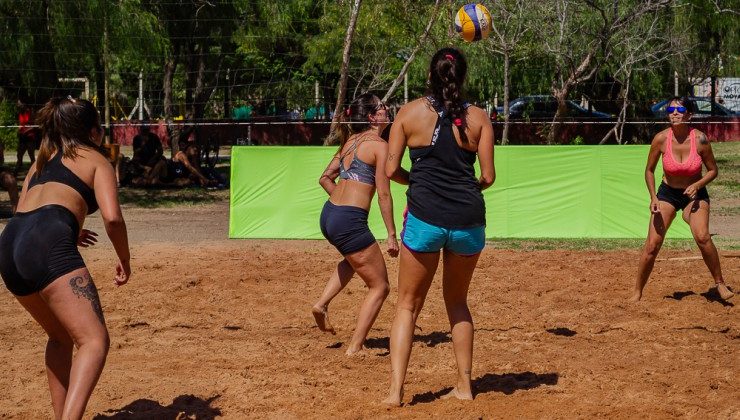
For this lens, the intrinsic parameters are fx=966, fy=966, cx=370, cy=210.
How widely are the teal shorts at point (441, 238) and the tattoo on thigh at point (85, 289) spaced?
173 cm

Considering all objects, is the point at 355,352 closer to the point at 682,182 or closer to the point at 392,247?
the point at 392,247

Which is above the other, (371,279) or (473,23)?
(473,23)

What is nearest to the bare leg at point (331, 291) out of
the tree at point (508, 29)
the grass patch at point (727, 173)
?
the grass patch at point (727, 173)

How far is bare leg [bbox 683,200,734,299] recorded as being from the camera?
28.5ft

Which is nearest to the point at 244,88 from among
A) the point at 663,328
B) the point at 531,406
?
the point at 663,328

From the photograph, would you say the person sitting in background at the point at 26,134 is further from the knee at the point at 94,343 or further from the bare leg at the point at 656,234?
the knee at the point at 94,343

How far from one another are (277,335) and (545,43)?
52.0 ft

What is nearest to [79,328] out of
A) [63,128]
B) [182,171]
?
[63,128]

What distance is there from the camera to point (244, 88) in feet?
90.2

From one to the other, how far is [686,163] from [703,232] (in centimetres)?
64

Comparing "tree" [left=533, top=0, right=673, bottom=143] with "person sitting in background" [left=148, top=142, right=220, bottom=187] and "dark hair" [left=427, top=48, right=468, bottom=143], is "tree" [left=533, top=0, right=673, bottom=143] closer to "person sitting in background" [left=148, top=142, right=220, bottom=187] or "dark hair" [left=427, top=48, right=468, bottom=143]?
"person sitting in background" [left=148, top=142, right=220, bottom=187]

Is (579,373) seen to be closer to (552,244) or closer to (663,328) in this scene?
(663,328)

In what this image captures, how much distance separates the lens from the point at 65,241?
463cm

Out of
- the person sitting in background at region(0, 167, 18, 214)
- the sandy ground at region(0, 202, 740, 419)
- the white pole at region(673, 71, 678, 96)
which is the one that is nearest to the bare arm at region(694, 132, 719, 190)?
the sandy ground at region(0, 202, 740, 419)
